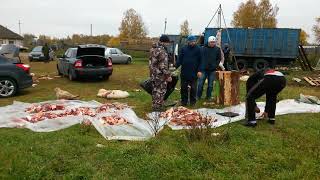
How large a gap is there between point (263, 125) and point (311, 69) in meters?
20.4

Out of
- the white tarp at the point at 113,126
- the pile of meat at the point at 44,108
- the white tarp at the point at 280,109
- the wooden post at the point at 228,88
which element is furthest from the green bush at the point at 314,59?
the pile of meat at the point at 44,108

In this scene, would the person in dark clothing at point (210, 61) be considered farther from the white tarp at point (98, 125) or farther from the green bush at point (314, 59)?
the green bush at point (314, 59)

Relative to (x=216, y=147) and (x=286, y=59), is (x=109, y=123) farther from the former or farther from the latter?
(x=286, y=59)

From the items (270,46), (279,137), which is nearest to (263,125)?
(279,137)

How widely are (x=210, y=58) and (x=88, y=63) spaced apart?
24.5 feet

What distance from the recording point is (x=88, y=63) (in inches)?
688

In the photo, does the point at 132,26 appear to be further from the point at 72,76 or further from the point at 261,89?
the point at 261,89

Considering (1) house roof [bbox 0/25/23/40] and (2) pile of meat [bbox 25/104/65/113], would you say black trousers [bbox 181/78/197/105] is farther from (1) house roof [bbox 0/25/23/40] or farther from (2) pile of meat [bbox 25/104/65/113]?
(1) house roof [bbox 0/25/23/40]

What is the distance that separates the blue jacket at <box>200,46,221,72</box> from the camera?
37.4ft

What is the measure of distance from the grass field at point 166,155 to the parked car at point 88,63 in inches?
364

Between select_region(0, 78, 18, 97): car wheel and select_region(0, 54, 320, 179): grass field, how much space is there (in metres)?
5.41

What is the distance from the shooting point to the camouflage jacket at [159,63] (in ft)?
32.3

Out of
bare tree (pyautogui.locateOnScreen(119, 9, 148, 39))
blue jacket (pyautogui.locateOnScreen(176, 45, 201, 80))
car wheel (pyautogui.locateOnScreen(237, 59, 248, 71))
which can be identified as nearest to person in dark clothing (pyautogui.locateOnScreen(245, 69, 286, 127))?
blue jacket (pyautogui.locateOnScreen(176, 45, 201, 80))

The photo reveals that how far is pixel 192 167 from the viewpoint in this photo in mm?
5859
